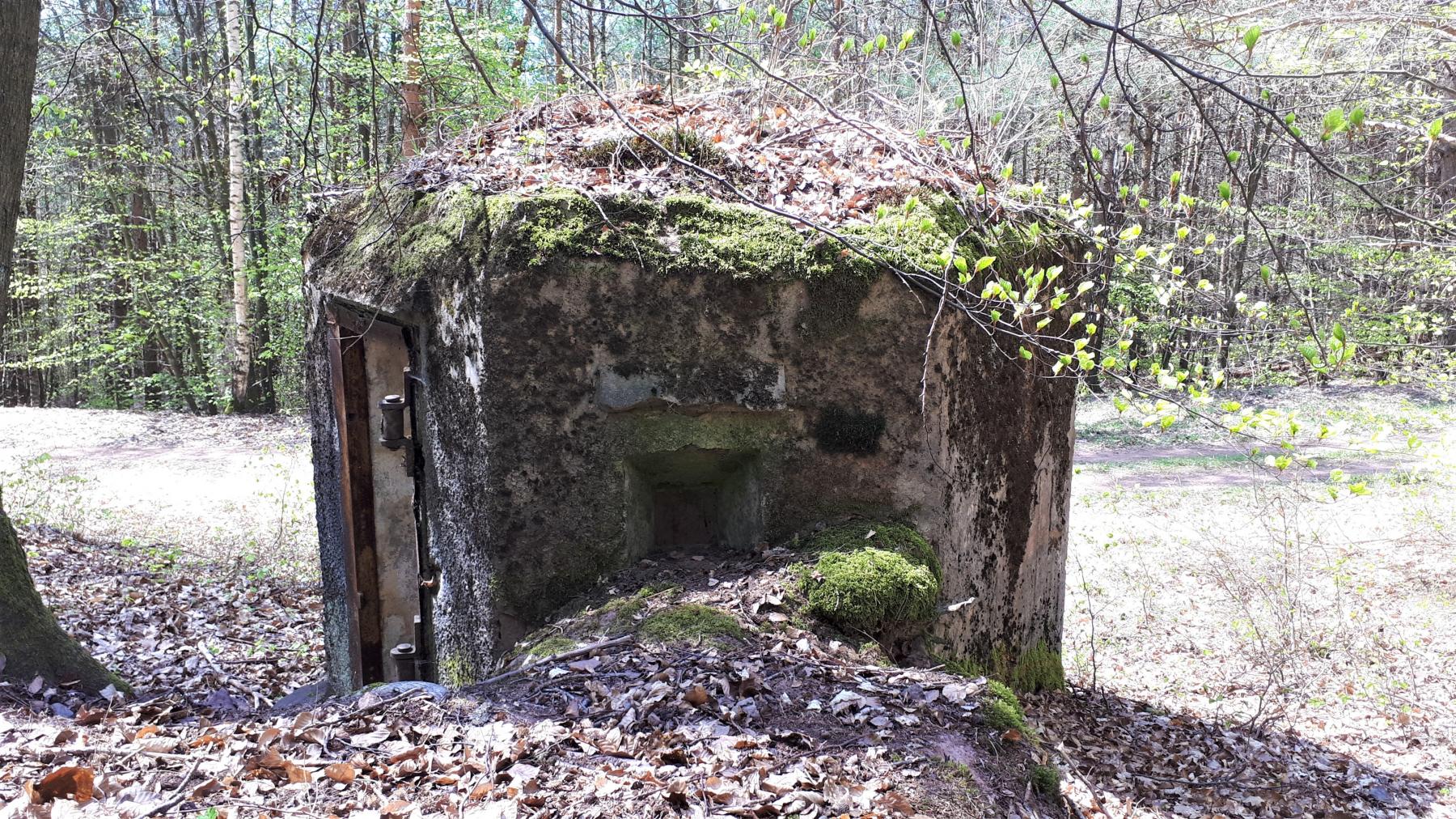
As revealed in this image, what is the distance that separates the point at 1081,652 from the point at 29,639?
628 cm

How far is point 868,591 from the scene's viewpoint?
350cm

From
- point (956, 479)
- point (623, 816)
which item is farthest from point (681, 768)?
point (956, 479)

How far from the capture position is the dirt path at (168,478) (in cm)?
921

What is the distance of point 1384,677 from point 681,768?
5966mm

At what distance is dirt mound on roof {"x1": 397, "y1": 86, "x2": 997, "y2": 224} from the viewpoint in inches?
161

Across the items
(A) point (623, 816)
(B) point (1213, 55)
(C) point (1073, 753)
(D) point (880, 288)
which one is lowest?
(C) point (1073, 753)

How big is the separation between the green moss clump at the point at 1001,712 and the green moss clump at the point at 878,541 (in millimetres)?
813

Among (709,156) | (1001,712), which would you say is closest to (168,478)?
(709,156)

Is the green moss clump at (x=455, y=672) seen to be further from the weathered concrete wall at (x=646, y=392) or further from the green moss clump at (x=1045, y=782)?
the green moss clump at (x=1045, y=782)

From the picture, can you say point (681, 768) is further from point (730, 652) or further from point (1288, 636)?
point (1288, 636)

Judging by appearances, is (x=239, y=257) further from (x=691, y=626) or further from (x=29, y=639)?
(x=691, y=626)

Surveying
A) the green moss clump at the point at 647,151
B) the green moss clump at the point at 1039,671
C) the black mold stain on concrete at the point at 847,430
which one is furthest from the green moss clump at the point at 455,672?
the green moss clump at the point at 1039,671

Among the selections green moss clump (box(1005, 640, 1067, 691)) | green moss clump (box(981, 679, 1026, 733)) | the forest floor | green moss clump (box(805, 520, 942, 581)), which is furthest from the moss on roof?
green moss clump (box(1005, 640, 1067, 691))

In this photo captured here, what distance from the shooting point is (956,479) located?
13.2 feet
